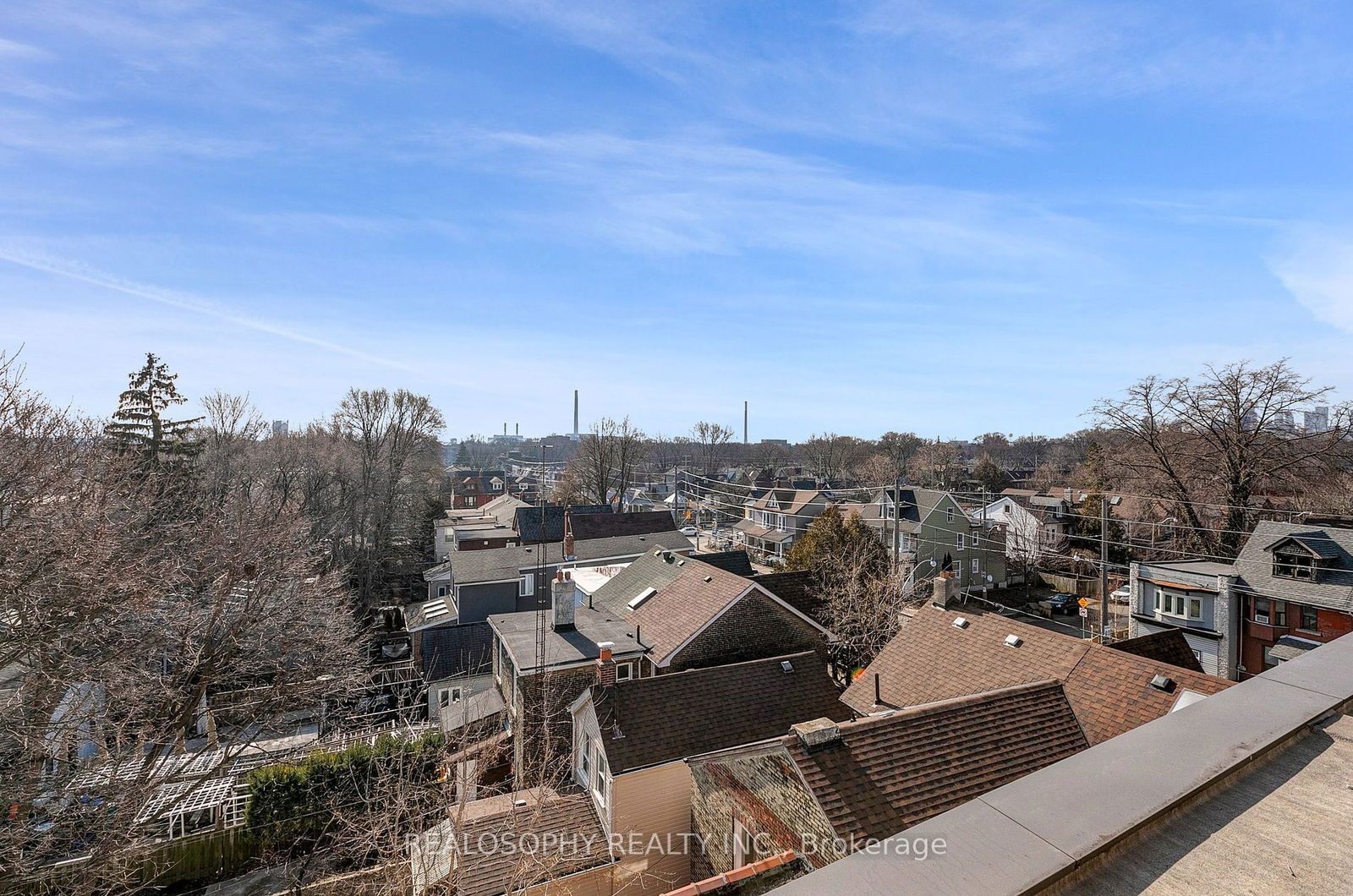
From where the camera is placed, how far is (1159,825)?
2.03m

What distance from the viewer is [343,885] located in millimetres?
12688

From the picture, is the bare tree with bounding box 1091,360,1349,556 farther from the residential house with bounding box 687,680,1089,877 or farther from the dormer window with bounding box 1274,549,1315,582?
the residential house with bounding box 687,680,1089,877

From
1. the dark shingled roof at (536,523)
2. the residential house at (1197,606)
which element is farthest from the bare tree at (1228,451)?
the dark shingled roof at (536,523)

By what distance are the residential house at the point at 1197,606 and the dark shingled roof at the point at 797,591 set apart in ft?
36.1

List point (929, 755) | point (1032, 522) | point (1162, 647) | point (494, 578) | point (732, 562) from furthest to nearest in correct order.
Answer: point (1032, 522)
point (494, 578)
point (732, 562)
point (1162, 647)
point (929, 755)

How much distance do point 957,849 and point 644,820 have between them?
11763mm

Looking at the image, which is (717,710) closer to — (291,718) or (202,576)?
(291,718)

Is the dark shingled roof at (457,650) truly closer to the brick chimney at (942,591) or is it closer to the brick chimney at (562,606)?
the brick chimney at (562,606)

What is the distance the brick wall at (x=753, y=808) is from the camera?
816cm

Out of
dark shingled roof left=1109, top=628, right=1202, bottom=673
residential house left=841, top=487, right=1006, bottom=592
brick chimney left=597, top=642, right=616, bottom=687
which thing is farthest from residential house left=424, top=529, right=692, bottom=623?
dark shingled roof left=1109, top=628, right=1202, bottom=673

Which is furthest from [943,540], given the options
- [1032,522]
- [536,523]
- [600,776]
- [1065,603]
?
[600,776]

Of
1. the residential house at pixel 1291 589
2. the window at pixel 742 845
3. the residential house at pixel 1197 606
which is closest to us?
the window at pixel 742 845

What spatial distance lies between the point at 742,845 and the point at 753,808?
793 millimetres

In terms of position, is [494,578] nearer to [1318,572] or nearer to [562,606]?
[562,606]
